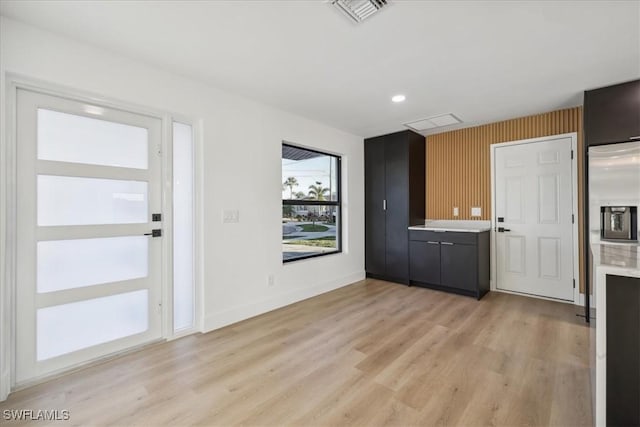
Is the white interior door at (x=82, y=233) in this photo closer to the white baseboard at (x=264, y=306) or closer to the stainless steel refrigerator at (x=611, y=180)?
the white baseboard at (x=264, y=306)

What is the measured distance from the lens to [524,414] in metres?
1.70

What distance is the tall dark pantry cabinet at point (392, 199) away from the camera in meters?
4.58

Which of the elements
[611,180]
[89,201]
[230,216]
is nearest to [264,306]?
[230,216]

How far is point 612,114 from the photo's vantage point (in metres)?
2.86

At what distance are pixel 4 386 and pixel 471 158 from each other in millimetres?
5449

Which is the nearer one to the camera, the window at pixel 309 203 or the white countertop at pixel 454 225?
the window at pixel 309 203

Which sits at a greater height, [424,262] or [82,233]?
[82,233]

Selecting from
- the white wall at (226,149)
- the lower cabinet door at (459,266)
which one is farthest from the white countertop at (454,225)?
the white wall at (226,149)

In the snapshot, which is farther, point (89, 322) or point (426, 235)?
point (426, 235)

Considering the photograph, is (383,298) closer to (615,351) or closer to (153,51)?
(615,351)

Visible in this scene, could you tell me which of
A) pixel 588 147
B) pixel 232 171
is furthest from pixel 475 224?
pixel 232 171

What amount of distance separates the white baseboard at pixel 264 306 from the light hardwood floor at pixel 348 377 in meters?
0.11

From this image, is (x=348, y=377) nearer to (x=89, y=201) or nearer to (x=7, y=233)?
(x=89, y=201)

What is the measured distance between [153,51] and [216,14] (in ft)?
2.61
